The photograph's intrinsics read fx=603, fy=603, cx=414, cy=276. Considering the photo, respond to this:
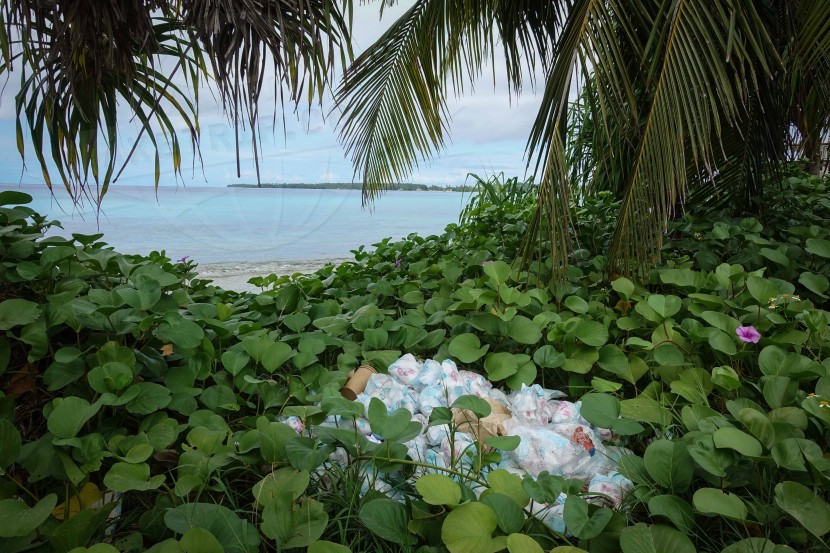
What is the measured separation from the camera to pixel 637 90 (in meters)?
3.11

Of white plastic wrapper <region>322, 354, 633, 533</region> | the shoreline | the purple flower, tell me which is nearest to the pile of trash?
white plastic wrapper <region>322, 354, 633, 533</region>

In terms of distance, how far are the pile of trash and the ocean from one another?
4.45 ft

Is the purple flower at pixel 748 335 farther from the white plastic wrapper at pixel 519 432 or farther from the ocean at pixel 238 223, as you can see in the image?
the ocean at pixel 238 223

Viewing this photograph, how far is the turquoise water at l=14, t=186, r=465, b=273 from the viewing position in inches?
128

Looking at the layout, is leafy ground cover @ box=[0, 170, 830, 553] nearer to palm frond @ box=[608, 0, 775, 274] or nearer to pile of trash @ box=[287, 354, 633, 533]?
pile of trash @ box=[287, 354, 633, 533]

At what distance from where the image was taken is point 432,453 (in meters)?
1.43

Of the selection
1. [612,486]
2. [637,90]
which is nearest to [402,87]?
[637,90]

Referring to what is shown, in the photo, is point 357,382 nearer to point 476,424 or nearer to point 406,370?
point 406,370

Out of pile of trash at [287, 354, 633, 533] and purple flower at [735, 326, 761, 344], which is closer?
pile of trash at [287, 354, 633, 533]

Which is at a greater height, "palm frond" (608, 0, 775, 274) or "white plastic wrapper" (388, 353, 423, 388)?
"palm frond" (608, 0, 775, 274)

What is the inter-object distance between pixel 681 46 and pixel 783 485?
1637mm

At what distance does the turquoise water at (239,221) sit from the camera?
10.7ft

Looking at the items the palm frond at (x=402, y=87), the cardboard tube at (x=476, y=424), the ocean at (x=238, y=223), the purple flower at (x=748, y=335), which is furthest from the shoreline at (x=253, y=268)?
the purple flower at (x=748, y=335)

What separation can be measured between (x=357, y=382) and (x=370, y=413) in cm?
45
